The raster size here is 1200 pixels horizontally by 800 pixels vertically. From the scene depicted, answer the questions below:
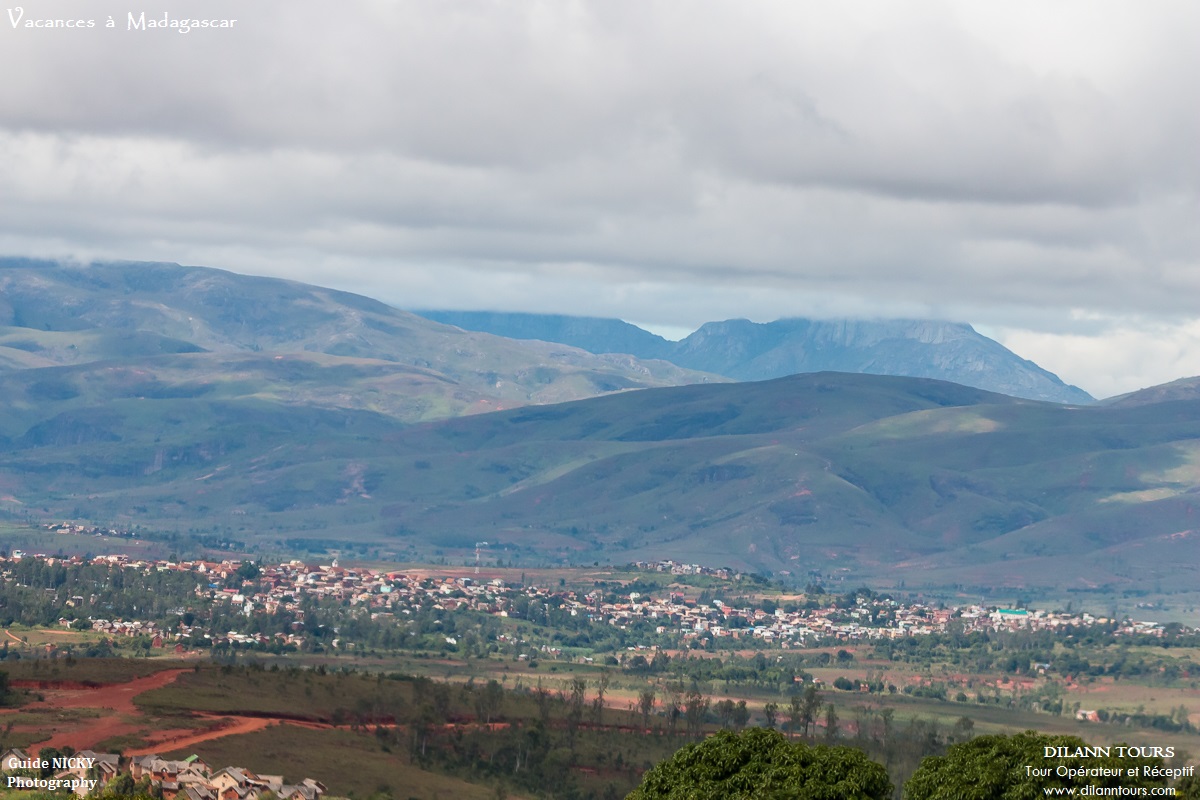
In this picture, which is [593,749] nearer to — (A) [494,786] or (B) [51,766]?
(A) [494,786]

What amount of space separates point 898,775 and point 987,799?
100 m

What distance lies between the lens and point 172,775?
12875 cm

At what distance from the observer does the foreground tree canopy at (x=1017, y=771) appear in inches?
2670

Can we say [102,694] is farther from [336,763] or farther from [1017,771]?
[1017,771]

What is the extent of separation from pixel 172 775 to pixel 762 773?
68.5m

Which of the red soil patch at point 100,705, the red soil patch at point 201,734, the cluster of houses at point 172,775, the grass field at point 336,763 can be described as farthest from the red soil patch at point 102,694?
the cluster of houses at point 172,775

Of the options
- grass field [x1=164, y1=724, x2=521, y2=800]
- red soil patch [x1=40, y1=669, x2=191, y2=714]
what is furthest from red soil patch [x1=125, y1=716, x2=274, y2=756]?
red soil patch [x1=40, y1=669, x2=191, y2=714]

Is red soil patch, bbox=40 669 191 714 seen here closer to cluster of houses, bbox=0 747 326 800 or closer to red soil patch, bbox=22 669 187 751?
red soil patch, bbox=22 669 187 751

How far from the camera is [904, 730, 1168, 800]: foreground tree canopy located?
222 ft

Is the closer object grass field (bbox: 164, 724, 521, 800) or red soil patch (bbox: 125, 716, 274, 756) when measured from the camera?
red soil patch (bbox: 125, 716, 274, 756)

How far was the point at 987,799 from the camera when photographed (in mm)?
69250

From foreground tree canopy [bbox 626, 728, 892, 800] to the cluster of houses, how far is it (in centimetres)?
5589

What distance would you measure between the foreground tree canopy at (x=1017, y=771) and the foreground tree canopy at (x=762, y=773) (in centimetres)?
248

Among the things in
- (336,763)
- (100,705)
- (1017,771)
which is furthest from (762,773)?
(100,705)
